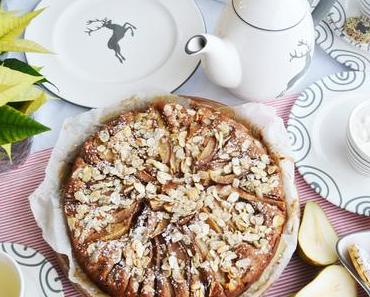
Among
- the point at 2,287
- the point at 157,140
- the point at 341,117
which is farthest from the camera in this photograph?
the point at 341,117

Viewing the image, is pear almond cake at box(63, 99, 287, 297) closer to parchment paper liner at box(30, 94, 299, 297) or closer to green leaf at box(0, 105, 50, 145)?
parchment paper liner at box(30, 94, 299, 297)

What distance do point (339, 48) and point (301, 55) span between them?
0.17m

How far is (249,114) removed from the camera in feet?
3.33

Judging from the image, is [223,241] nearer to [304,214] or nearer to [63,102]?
[304,214]

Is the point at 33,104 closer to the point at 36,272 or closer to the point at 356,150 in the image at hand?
the point at 36,272

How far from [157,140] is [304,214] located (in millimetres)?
240

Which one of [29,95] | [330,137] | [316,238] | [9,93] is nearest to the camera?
[9,93]

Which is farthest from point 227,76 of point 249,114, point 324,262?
point 324,262

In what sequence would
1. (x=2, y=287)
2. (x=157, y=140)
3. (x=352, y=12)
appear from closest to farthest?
(x=2, y=287), (x=157, y=140), (x=352, y=12)

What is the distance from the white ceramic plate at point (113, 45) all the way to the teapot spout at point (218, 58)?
82 mm

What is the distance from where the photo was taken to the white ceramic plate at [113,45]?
1085 mm

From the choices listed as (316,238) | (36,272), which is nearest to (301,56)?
(316,238)

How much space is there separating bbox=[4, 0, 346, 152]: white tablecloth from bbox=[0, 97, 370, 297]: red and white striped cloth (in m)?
0.03

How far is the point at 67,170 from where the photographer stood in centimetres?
98
